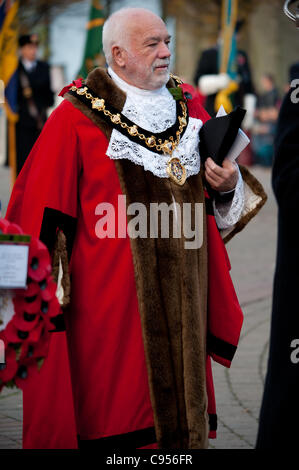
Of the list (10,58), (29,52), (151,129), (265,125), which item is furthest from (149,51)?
(265,125)

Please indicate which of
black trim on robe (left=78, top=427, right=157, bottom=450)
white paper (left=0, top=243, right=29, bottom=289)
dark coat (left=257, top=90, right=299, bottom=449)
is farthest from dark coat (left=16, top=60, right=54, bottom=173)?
dark coat (left=257, top=90, right=299, bottom=449)

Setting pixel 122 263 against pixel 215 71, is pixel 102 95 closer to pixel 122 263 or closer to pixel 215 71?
pixel 122 263

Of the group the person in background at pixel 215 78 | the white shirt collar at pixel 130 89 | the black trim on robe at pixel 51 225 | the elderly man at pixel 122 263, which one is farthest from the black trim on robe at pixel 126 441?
the person in background at pixel 215 78

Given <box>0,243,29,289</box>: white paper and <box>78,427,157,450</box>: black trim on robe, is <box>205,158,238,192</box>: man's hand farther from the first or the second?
<box>0,243,29,289</box>: white paper

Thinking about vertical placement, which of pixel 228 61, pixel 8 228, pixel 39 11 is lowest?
pixel 8 228

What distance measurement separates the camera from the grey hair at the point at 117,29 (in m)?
3.86

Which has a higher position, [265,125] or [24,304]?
[265,125]

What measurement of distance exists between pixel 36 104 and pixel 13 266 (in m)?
9.06

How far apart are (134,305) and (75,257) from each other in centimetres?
28

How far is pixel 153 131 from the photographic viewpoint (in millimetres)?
3877

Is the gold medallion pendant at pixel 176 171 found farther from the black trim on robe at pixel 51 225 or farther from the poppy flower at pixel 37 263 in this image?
the poppy flower at pixel 37 263
